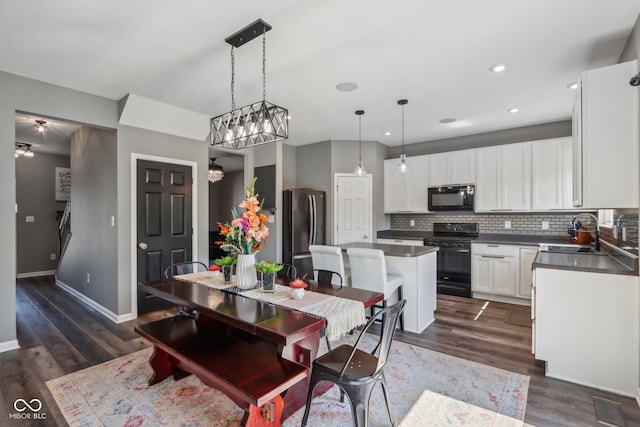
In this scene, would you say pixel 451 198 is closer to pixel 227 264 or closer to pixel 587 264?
pixel 587 264

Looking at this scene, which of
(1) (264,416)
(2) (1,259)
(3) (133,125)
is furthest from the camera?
(3) (133,125)

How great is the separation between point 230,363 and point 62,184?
6893 millimetres

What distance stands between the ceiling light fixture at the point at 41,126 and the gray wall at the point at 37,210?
6.43 feet

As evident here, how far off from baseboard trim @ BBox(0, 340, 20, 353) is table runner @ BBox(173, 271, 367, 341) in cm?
217

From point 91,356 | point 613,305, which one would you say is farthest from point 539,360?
point 91,356

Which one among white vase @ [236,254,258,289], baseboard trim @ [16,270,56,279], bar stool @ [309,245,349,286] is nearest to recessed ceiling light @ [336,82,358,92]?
bar stool @ [309,245,349,286]

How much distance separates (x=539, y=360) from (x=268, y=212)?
4.21 meters

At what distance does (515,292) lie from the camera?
441cm

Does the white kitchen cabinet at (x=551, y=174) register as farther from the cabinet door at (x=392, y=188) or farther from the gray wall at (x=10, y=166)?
the gray wall at (x=10, y=166)

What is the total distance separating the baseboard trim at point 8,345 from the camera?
296cm

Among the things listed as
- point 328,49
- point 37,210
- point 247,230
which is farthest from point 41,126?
point 328,49

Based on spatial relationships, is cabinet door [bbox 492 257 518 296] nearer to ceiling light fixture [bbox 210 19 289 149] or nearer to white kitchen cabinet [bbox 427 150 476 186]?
white kitchen cabinet [bbox 427 150 476 186]

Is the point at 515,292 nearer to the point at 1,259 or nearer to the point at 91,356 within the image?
the point at 91,356

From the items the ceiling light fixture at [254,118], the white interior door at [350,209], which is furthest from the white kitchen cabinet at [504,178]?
the ceiling light fixture at [254,118]
